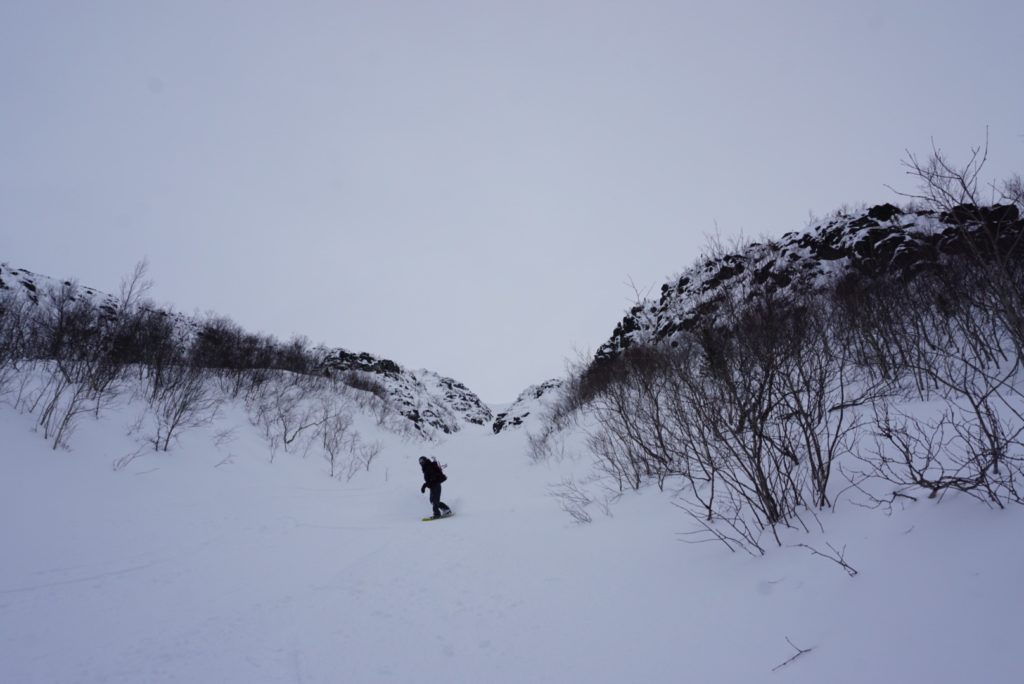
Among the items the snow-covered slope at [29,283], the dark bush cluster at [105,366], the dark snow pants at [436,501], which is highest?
the snow-covered slope at [29,283]

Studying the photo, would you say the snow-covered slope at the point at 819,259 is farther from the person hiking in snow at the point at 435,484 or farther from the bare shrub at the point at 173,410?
the bare shrub at the point at 173,410

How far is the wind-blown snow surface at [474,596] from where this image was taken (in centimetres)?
200

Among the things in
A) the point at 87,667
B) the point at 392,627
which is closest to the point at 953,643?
the point at 392,627

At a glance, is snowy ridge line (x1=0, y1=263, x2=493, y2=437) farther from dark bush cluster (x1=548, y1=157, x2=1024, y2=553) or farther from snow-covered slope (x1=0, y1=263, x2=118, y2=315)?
dark bush cluster (x1=548, y1=157, x2=1024, y2=553)

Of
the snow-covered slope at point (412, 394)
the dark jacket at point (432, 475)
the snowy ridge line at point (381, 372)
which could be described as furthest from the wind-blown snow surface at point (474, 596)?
the snow-covered slope at point (412, 394)

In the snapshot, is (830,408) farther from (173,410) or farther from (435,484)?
(173,410)

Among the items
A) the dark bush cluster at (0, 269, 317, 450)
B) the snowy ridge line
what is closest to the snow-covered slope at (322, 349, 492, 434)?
the snowy ridge line

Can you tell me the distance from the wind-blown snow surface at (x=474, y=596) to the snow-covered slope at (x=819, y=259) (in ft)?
9.40

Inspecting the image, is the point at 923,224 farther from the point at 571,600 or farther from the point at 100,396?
the point at 100,396

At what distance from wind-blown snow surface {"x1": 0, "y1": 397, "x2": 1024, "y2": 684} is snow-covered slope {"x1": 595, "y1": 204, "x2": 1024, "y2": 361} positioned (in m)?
2.86

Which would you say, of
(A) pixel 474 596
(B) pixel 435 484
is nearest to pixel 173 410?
(B) pixel 435 484

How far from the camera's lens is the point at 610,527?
19.7ft

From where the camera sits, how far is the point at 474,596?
418 cm

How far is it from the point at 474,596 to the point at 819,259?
2740 cm
